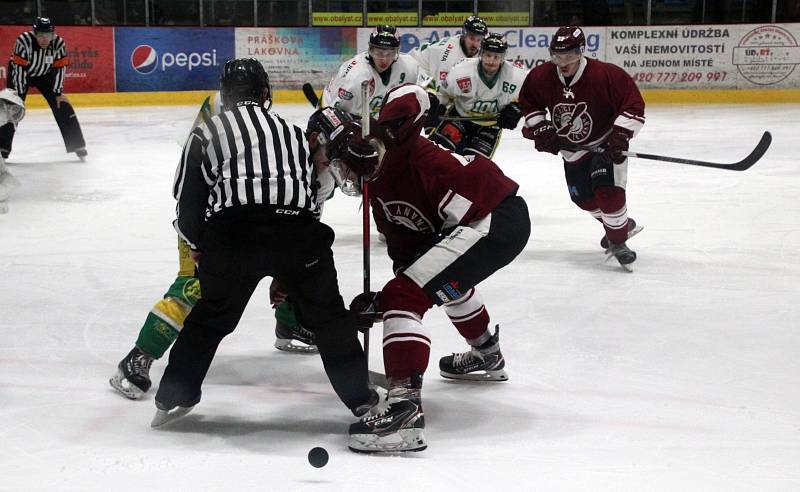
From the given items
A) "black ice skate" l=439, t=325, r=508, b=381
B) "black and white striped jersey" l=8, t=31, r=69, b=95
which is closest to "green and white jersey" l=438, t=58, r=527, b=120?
"black ice skate" l=439, t=325, r=508, b=381

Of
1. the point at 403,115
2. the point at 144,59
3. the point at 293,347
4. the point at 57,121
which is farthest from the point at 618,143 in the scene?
the point at 144,59

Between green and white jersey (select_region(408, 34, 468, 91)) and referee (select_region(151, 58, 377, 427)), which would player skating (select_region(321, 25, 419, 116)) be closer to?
green and white jersey (select_region(408, 34, 468, 91))

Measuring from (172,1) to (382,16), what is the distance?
2.44 metres

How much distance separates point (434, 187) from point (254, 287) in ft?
1.79

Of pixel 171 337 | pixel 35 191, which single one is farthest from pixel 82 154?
pixel 171 337

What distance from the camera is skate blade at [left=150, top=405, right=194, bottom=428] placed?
9.11ft

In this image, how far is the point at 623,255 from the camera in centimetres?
484

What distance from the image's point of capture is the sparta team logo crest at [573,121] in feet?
16.2

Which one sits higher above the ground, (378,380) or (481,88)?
(481,88)

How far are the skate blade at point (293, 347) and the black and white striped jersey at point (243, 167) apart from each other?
957 mm

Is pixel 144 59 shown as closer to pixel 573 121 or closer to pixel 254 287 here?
pixel 573 121

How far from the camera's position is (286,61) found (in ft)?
39.3

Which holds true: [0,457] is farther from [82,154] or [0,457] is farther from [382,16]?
[382,16]

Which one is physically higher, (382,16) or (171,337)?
(382,16)
